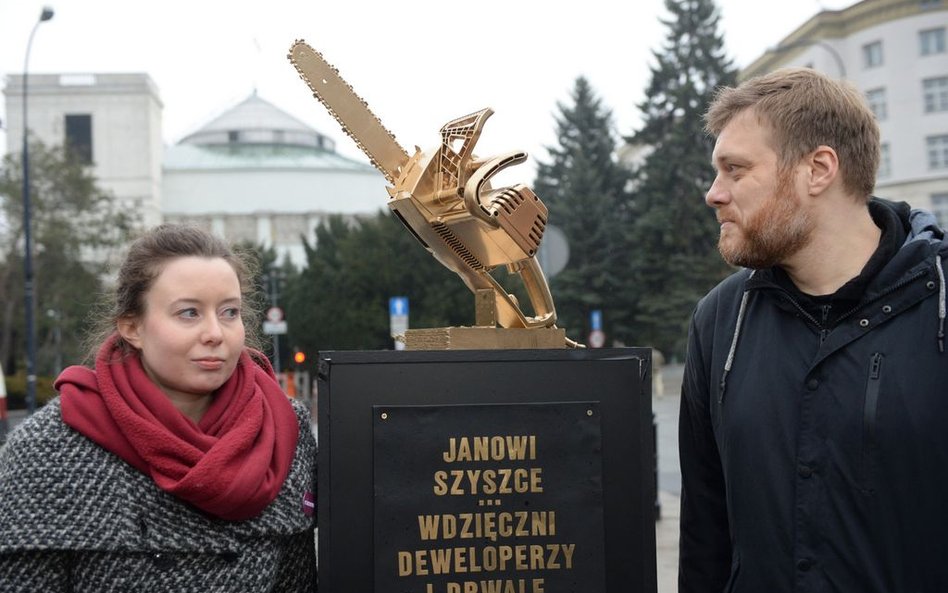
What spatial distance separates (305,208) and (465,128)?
281ft

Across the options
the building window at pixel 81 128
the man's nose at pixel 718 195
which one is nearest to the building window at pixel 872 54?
the building window at pixel 81 128

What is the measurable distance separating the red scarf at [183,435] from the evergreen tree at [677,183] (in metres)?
36.0

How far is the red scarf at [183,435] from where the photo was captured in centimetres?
279

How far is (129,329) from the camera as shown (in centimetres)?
298

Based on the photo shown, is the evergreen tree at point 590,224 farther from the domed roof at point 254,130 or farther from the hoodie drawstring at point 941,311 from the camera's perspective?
the domed roof at point 254,130

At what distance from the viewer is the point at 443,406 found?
3.10 meters

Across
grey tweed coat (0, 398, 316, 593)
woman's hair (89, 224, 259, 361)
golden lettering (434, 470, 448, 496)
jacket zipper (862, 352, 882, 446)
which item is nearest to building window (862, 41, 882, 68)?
jacket zipper (862, 352, 882, 446)

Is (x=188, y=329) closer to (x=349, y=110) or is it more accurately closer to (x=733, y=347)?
(x=349, y=110)

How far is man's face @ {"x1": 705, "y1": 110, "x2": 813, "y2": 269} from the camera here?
305 cm

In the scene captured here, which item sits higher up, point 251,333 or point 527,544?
point 251,333

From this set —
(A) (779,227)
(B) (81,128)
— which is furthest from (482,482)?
(B) (81,128)

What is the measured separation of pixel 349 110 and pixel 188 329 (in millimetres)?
864

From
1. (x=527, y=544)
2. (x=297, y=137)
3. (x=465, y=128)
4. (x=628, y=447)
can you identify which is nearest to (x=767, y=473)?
(x=628, y=447)

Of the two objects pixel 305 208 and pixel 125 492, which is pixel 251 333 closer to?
pixel 125 492
